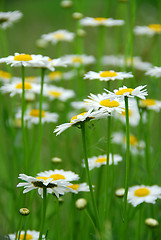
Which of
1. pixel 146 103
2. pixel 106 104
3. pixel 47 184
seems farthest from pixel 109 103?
pixel 146 103

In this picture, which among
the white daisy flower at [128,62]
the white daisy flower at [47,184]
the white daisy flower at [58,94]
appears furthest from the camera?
the white daisy flower at [128,62]

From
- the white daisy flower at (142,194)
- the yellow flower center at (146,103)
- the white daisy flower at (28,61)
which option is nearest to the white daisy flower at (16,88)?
the white daisy flower at (28,61)

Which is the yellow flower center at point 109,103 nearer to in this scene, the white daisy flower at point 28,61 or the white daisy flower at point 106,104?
the white daisy flower at point 106,104

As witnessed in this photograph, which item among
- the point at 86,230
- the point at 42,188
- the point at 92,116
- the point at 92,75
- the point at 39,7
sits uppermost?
the point at 39,7

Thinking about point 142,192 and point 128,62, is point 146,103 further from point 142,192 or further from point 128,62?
point 128,62

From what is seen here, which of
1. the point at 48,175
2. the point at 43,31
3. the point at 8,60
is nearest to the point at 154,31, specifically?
the point at 8,60

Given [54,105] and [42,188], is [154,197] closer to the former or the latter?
[42,188]

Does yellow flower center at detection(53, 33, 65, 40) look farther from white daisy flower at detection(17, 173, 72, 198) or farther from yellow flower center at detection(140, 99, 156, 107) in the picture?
white daisy flower at detection(17, 173, 72, 198)

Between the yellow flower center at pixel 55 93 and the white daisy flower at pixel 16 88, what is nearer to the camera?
the white daisy flower at pixel 16 88

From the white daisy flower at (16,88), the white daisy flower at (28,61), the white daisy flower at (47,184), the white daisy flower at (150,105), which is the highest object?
the white daisy flower at (28,61)
